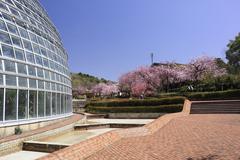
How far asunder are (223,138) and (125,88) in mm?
62113

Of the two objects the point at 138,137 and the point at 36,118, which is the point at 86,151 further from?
the point at 36,118

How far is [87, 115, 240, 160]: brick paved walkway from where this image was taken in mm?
10383

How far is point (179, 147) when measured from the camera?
38.7ft

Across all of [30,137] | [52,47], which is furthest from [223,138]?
[52,47]

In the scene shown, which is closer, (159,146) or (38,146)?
(159,146)

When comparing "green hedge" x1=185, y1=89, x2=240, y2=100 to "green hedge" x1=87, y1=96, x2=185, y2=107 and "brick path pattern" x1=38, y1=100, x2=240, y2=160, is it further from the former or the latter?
"brick path pattern" x1=38, y1=100, x2=240, y2=160

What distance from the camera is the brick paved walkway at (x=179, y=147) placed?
10383mm

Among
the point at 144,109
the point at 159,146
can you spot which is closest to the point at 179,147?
the point at 159,146

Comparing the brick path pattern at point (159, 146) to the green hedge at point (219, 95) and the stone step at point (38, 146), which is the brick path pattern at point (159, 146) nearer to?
the stone step at point (38, 146)

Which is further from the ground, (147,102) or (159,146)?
(147,102)

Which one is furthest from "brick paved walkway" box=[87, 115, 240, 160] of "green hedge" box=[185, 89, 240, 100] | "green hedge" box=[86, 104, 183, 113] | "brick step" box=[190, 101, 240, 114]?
"green hedge" box=[185, 89, 240, 100]

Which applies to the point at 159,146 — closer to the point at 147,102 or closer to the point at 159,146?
the point at 159,146

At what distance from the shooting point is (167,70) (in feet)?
198

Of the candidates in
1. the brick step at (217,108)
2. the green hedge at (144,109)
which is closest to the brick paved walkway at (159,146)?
the brick step at (217,108)
